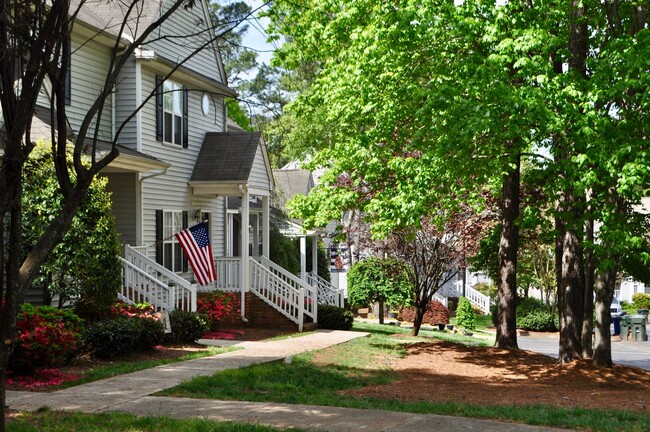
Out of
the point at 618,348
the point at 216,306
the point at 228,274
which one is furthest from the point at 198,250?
the point at 618,348

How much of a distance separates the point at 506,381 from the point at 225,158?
448 inches

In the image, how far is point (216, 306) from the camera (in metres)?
19.7

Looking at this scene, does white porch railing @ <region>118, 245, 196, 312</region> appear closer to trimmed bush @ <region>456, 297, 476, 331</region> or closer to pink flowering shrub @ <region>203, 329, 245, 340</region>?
pink flowering shrub @ <region>203, 329, 245, 340</region>

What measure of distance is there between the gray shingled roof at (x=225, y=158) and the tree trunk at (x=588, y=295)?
9.54 metres

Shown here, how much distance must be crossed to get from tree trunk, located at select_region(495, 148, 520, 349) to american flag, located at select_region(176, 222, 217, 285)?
23.8 ft

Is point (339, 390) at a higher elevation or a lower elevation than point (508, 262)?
lower

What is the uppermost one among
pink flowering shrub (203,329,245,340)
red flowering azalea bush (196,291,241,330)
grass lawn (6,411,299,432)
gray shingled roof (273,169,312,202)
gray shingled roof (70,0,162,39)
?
gray shingled roof (70,0,162,39)

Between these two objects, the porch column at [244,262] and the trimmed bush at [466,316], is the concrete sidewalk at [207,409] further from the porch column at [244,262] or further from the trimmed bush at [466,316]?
the trimmed bush at [466,316]

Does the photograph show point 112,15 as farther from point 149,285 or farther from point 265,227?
point 265,227

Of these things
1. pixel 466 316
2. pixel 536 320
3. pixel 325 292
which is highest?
pixel 325 292

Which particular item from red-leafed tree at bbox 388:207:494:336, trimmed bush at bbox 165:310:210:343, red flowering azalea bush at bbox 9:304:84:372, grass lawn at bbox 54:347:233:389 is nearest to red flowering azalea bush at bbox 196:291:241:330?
trimmed bush at bbox 165:310:210:343

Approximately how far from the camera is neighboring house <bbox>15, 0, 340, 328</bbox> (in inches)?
734

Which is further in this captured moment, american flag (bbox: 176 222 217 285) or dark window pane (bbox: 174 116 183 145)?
dark window pane (bbox: 174 116 183 145)

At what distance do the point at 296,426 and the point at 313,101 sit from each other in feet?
39.7
